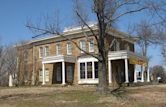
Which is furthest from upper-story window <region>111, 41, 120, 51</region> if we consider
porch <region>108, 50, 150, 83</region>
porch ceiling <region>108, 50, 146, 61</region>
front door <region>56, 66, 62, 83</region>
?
front door <region>56, 66, 62, 83</region>

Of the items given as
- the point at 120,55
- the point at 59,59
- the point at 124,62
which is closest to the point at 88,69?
the point at 59,59

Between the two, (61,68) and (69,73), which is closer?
(69,73)

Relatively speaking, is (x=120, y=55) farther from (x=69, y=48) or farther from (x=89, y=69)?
(x=69, y=48)

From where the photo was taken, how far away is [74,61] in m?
42.7

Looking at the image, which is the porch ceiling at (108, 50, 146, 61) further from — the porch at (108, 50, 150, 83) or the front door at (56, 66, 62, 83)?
the front door at (56, 66, 62, 83)

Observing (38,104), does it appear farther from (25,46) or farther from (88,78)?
(25,46)

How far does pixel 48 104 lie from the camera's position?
56.0 feet

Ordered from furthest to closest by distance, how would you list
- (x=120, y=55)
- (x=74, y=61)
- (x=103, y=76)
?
(x=74, y=61)
(x=120, y=55)
(x=103, y=76)

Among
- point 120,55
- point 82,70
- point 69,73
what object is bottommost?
point 69,73

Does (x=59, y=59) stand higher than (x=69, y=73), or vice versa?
(x=59, y=59)

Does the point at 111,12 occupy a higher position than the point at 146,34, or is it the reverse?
the point at 111,12

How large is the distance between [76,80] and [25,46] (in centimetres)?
1305

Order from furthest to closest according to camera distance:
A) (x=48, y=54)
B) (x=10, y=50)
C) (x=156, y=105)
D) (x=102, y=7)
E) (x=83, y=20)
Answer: (x=10, y=50)
(x=48, y=54)
(x=83, y=20)
(x=102, y=7)
(x=156, y=105)

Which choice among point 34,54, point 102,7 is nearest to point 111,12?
point 102,7
